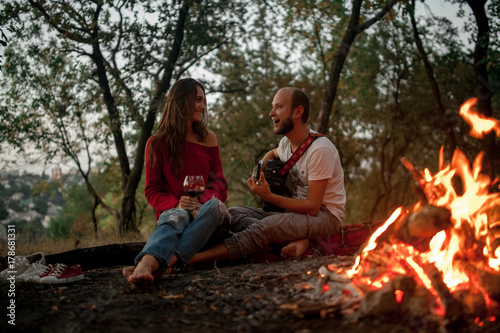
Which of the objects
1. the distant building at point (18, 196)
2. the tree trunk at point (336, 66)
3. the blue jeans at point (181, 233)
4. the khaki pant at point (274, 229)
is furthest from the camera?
the distant building at point (18, 196)

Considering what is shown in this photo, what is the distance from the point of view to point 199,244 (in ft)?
12.1

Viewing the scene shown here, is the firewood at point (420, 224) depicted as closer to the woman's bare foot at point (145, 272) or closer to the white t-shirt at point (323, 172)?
the white t-shirt at point (323, 172)

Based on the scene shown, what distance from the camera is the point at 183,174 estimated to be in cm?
442

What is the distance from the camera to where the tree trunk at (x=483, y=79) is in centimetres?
884

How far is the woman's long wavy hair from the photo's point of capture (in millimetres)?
4391

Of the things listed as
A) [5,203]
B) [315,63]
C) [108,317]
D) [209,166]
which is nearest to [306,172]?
[209,166]

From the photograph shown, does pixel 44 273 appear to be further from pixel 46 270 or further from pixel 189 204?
pixel 189 204

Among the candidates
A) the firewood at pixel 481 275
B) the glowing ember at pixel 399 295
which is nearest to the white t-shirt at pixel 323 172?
the firewood at pixel 481 275

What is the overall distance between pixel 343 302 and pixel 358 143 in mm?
13793

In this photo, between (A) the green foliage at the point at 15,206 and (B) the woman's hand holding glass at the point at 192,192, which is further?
(A) the green foliage at the point at 15,206

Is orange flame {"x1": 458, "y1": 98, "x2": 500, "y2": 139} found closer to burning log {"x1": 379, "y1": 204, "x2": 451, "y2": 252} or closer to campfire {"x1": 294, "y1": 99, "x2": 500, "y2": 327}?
campfire {"x1": 294, "y1": 99, "x2": 500, "y2": 327}

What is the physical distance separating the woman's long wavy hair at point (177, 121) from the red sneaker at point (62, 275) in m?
1.28

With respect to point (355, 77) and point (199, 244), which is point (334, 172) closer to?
point (199, 244)

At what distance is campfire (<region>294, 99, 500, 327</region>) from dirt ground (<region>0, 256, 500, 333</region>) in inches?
3.9
